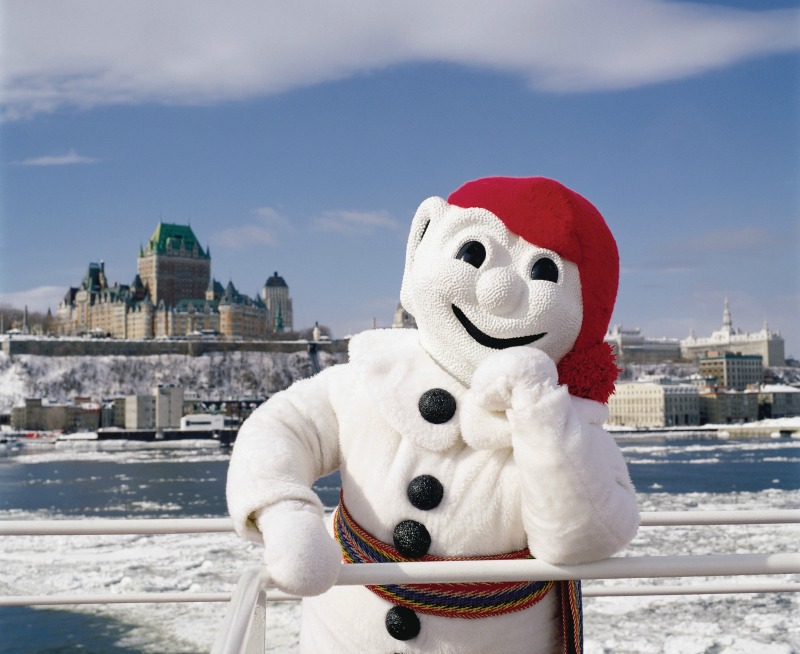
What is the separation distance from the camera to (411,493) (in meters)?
1.10

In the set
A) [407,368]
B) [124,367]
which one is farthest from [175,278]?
[407,368]

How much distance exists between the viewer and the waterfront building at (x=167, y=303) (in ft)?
165

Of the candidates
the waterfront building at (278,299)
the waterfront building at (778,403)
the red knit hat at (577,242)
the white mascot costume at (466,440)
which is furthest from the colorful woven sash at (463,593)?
the waterfront building at (278,299)

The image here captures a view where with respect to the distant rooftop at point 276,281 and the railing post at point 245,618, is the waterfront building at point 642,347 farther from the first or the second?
the railing post at point 245,618

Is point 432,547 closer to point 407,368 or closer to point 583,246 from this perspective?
point 407,368

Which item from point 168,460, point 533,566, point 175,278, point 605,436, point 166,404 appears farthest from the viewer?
point 175,278

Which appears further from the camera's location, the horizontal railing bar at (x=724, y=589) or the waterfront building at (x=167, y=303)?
the waterfront building at (x=167, y=303)

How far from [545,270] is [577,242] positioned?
0.18 feet

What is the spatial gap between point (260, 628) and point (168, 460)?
26.2 meters

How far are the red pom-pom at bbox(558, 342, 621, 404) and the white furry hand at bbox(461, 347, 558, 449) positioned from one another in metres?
0.10

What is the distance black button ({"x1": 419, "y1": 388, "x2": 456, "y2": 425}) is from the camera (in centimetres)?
110

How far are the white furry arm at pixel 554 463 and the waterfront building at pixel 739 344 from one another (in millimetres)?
60325

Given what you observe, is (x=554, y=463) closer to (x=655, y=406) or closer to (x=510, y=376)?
(x=510, y=376)

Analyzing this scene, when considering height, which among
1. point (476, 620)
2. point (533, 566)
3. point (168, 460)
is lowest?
point (168, 460)
